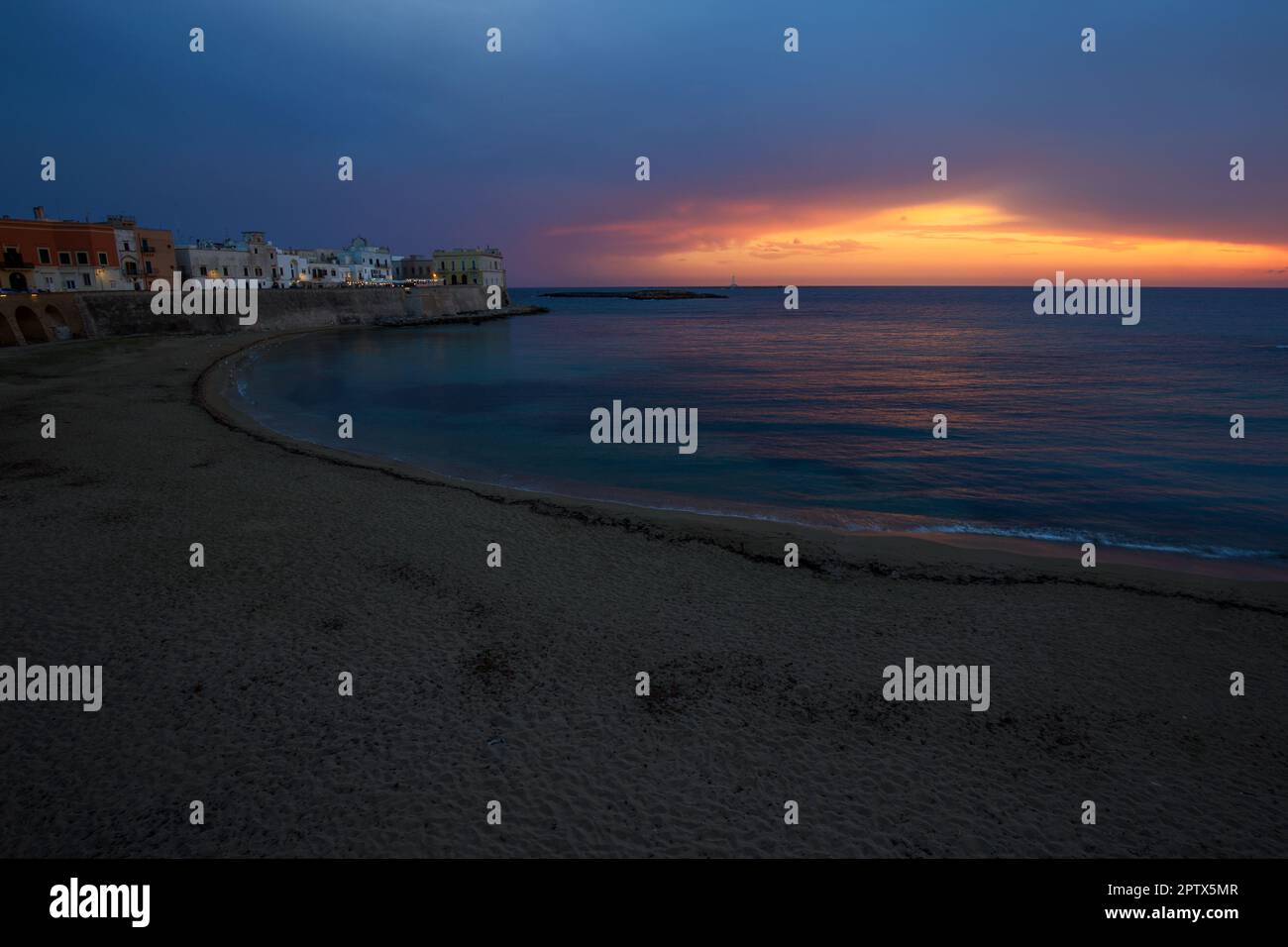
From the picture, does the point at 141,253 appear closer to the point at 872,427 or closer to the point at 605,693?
the point at 872,427

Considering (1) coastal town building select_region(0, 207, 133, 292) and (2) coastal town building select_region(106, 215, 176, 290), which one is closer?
(1) coastal town building select_region(0, 207, 133, 292)

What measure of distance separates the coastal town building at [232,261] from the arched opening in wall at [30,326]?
90.4ft

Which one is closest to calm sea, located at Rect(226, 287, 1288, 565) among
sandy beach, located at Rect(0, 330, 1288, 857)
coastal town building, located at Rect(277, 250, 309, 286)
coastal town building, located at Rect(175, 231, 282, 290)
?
sandy beach, located at Rect(0, 330, 1288, 857)

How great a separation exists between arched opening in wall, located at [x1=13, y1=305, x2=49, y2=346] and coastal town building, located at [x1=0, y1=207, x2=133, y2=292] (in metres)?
7.30

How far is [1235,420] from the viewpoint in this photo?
96.2 feet

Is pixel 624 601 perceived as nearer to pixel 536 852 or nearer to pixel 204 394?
pixel 536 852

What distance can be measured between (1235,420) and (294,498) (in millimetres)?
37668

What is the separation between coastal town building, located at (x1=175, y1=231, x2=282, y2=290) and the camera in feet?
247

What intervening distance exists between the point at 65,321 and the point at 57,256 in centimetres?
1082

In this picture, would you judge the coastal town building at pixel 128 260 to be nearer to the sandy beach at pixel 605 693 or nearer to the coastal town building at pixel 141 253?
the coastal town building at pixel 141 253

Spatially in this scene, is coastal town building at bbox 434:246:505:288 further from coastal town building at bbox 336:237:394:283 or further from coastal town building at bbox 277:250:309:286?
coastal town building at bbox 277:250:309:286
